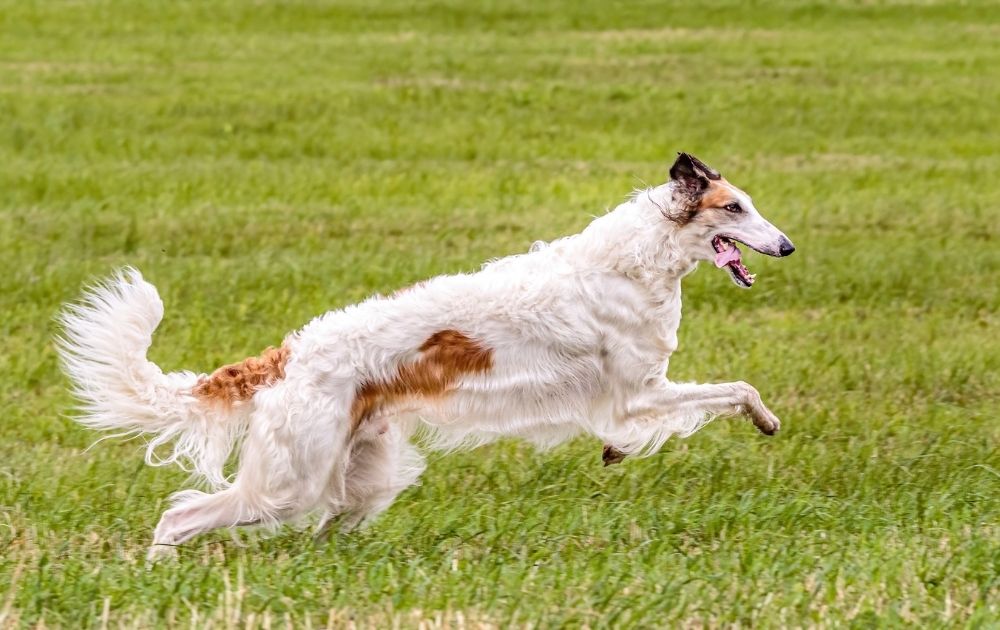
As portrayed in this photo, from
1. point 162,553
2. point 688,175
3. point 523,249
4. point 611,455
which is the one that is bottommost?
point 162,553

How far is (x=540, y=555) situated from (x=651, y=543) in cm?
44

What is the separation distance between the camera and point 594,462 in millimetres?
7816

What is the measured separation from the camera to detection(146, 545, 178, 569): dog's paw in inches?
237

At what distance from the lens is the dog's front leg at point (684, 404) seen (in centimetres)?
698

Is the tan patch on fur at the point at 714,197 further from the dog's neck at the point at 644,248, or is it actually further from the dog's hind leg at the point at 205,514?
the dog's hind leg at the point at 205,514

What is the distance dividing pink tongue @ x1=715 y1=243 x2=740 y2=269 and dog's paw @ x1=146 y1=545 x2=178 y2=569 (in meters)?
2.56

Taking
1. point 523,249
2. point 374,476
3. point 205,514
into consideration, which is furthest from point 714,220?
point 523,249

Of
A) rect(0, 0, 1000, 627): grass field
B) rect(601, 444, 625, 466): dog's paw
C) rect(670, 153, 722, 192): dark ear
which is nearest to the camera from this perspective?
rect(0, 0, 1000, 627): grass field

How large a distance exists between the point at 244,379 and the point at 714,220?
209 cm

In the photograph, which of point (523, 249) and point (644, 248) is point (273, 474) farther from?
point (523, 249)

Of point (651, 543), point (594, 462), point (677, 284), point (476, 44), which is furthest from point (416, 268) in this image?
point (476, 44)

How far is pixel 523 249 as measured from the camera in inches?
498

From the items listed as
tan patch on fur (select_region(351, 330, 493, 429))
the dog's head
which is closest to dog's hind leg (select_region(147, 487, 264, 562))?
tan patch on fur (select_region(351, 330, 493, 429))

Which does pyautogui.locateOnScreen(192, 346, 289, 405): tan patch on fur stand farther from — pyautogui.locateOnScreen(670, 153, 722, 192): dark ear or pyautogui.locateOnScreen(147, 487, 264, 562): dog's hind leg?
pyautogui.locateOnScreen(670, 153, 722, 192): dark ear
